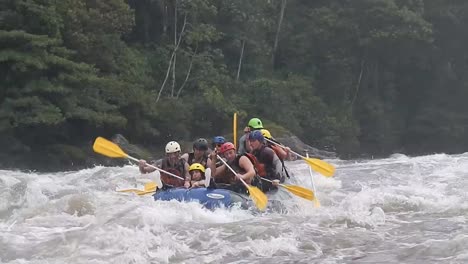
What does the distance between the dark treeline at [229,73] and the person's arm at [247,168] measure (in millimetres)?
9784

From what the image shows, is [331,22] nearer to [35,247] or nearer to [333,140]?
[333,140]

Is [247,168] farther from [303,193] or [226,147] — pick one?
[303,193]

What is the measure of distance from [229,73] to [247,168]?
1885cm

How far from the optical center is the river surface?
702 cm

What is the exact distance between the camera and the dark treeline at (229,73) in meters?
18.9

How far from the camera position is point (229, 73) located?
28.2 m

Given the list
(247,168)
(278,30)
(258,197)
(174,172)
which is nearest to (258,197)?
(258,197)

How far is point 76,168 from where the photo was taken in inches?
741

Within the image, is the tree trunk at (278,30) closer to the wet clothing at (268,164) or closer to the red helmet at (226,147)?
the wet clothing at (268,164)

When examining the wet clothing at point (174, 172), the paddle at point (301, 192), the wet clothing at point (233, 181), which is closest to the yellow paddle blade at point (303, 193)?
the paddle at point (301, 192)

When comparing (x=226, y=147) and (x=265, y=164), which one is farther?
(x=265, y=164)

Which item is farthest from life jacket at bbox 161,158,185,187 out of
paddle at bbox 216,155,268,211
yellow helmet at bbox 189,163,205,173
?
paddle at bbox 216,155,268,211

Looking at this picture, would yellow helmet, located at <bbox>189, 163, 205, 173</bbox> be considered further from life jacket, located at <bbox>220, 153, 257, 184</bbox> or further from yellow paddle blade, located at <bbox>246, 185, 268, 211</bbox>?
yellow paddle blade, located at <bbox>246, 185, 268, 211</bbox>

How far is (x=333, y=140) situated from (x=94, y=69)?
1173 centimetres
